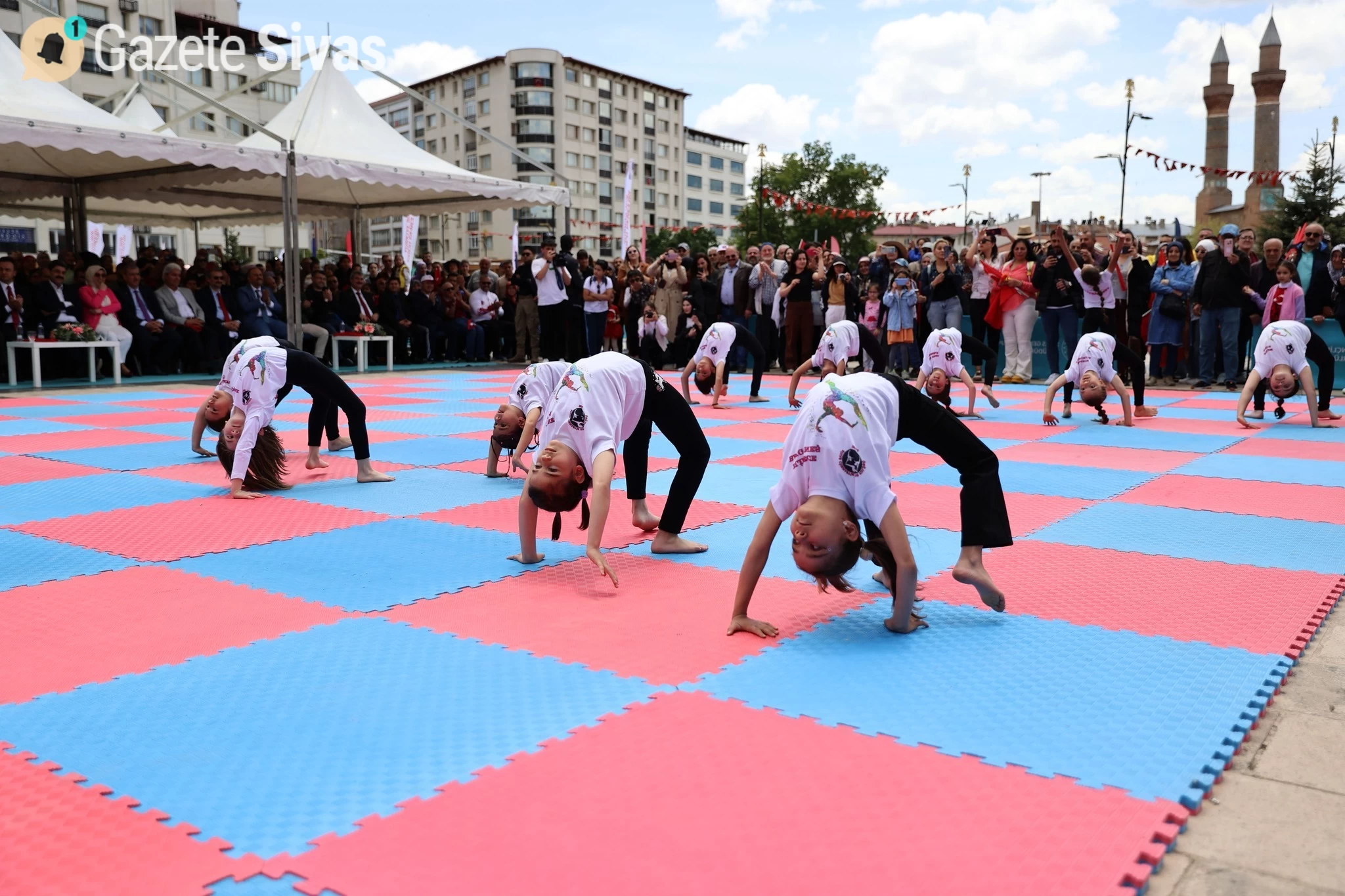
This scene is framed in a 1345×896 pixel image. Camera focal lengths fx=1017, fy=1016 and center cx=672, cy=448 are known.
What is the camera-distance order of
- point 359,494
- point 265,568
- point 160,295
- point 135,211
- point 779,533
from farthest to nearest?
point 135,211, point 160,295, point 359,494, point 779,533, point 265,568

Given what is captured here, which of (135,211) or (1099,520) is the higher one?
(135,211)

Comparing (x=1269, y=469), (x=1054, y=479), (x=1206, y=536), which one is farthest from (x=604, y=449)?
(x=1269, y=469)

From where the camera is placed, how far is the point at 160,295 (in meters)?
16.3

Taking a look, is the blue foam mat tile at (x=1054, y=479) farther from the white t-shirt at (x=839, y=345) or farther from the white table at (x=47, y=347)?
the white table at (x=47, y=347)

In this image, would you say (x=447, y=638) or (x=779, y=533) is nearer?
(x=447, y=638)

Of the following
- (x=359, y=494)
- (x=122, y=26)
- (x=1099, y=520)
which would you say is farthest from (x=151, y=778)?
(x=122, y=26)

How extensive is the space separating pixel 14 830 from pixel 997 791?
243cm

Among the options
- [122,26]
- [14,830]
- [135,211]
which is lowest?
[14,830]

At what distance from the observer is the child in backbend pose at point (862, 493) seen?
3512mm

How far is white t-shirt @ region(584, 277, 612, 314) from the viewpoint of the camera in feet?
57.9

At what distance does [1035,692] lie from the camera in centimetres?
334

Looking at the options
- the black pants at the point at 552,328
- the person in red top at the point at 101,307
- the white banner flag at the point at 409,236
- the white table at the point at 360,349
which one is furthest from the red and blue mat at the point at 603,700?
the white banner flag at the point at 409,236

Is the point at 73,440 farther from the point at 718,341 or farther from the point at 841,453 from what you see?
the point at 841,453

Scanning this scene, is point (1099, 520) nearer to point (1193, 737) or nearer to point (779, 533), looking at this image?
point (779, 533)
